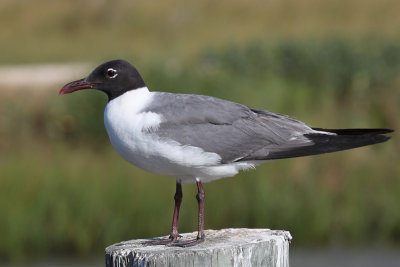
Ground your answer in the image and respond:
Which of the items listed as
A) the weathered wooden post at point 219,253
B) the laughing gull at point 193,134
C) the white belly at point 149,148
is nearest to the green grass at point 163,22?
the laughing gull at point 193,134

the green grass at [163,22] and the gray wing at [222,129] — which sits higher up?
the green grass at [163,22]

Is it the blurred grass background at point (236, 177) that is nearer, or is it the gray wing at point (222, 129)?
the gray wing at point (222, 129)

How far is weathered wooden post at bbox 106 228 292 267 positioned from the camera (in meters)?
4.43

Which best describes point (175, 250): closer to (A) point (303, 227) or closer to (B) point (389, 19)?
(A) point (303, 227)

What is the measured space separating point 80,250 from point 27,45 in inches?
859

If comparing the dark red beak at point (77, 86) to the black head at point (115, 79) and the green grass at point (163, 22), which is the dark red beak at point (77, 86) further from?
the green grass at point (163, 22)

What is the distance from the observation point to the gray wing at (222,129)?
5066mm

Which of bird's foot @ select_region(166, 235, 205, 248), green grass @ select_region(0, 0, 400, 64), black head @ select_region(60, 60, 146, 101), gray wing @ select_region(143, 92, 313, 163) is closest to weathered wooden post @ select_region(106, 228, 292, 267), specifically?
bird's foot @ select_region(166, 235, 205, 248)

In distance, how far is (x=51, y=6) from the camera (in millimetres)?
35344

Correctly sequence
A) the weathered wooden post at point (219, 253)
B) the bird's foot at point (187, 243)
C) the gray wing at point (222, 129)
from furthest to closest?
the gray wing at point (222, 129) → the bird's foot at point (187, 243) → the weathered wooden post at point (219, 253)

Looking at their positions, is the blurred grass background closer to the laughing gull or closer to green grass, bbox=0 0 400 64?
the laughing gull

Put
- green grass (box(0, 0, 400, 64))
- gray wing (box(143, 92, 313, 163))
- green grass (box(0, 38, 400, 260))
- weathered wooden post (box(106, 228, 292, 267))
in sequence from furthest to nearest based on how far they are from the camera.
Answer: green grass (box(0, 0, 400, 64))
green grass (box(0, 38, 400, 260))
gray wing (box(143, 92, 313, 163))
weathered wooden post (box(106, 228, 292, 267))

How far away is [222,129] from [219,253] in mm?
976

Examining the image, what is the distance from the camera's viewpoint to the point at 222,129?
5188 millimetres
